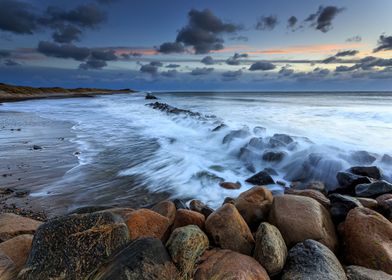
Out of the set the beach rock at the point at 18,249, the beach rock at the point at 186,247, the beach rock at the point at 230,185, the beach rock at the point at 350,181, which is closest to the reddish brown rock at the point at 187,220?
the beach rock at the point at 186,247

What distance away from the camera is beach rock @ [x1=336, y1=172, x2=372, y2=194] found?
5.68 meters

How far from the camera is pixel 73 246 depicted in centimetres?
271

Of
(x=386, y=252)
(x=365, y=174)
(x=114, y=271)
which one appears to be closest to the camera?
(x=114, y=271)

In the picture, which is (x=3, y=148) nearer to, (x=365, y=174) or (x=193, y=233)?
(x=193, y=233)

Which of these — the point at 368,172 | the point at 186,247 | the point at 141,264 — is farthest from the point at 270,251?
the point at 368,172

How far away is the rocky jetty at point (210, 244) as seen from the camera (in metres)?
2.66

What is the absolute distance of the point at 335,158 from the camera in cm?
792

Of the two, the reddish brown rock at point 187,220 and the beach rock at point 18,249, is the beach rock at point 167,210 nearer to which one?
the reddish brown rock at point 187,220

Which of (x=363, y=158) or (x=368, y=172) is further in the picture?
(x=363, y=158)

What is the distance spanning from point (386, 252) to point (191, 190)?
13.3 ft

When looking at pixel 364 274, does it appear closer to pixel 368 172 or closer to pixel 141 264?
pixel 141 264

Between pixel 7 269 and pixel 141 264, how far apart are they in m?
1.24

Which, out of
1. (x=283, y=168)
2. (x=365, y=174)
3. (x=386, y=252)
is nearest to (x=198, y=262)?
(x=386, y=252)

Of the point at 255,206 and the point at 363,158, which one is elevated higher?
the point at 255,206
